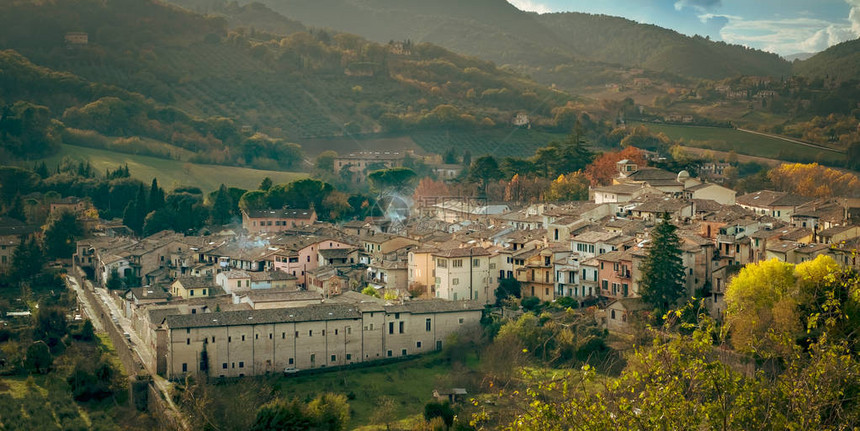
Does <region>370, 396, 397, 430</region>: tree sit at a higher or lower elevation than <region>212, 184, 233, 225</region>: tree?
lower

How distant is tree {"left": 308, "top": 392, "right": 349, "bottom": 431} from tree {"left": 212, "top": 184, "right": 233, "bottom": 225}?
2908 cm

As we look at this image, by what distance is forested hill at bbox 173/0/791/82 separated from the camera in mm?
148500

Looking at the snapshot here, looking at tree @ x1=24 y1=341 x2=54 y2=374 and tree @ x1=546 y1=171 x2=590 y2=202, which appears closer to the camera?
tree @ x1=24 y1=341 x2=54 y2=374

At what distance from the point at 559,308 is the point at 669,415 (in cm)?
2357

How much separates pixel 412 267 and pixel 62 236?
21041 millimetres

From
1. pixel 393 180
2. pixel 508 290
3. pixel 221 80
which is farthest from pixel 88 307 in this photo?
pixel 221 80

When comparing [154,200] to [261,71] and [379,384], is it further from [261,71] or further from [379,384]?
[261,71]

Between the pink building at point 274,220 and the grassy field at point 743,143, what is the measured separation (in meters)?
33.4

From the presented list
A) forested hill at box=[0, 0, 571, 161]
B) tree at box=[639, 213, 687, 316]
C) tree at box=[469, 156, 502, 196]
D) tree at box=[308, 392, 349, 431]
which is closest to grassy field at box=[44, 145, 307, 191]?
forested hill at box=[0, 0, 571, 161]

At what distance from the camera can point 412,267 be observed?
41.5 meters

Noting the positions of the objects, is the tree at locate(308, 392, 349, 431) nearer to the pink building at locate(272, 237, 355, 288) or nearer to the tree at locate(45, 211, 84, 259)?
the pink building at locate(272, 237, 355, 288)

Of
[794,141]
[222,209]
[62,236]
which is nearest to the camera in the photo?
[62,236]

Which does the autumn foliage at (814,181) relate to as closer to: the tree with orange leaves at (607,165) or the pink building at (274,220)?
the tree with orange leaves at (607,165)

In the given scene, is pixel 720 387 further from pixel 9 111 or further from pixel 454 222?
pixel 9 111
